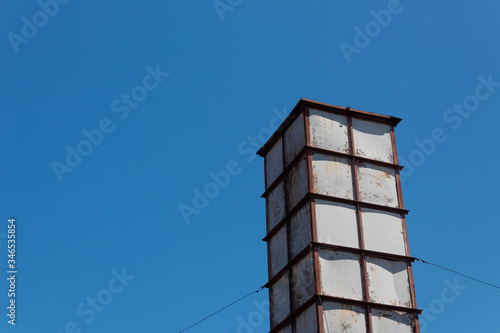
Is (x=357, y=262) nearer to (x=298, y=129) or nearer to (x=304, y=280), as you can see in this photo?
(x=304, y=280)

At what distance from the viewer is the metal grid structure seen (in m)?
19.7

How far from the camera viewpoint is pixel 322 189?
20906mm

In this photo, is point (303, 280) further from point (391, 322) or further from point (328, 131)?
point (328, 131)

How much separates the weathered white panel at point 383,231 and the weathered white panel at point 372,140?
6.43 feet

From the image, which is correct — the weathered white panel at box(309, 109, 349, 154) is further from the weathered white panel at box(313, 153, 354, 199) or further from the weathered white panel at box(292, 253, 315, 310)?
the weathered white panel at box(292, 253, 315, 310)

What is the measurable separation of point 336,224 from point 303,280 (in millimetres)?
1916

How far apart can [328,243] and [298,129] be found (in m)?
4.00

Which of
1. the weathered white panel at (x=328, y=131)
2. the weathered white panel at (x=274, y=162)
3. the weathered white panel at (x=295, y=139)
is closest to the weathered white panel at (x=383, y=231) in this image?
the weathered white panel at (x=328, y=131)

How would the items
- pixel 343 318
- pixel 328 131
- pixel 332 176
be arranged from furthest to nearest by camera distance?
pixel 328 131 < pixel 332 176 < pixel 343 318

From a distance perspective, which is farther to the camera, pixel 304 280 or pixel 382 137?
pixel 382 137

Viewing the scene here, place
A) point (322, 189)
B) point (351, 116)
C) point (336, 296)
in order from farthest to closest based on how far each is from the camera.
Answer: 1. point (351, 116)
2. point (322, 189)
3. point (336, 296)

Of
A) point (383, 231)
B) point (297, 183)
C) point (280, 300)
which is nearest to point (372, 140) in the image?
point (297, 183)

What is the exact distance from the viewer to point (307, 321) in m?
19.6

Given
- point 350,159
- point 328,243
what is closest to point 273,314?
point 328,243
